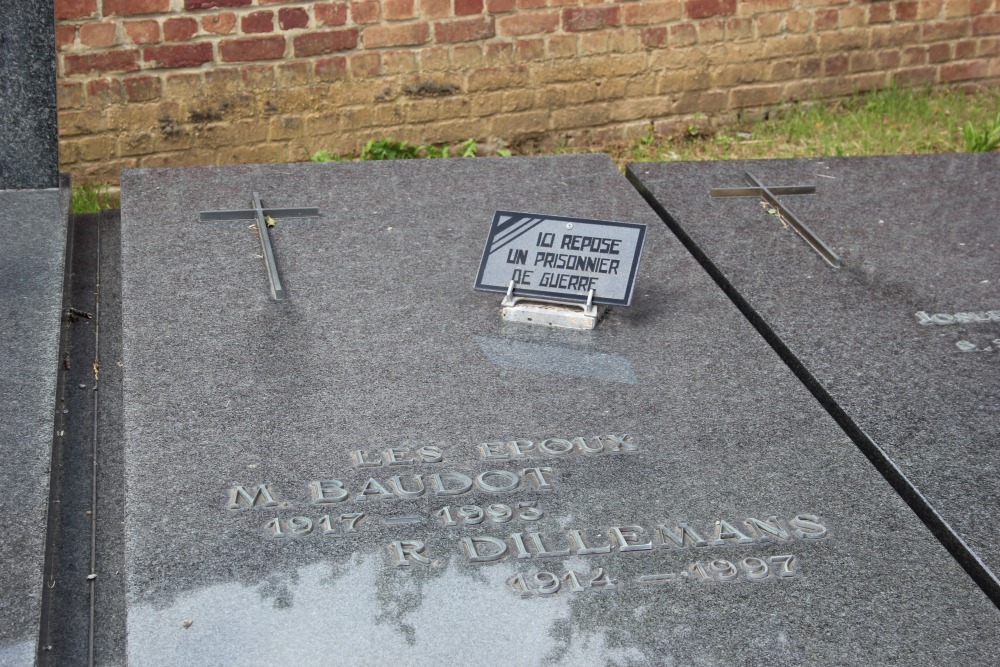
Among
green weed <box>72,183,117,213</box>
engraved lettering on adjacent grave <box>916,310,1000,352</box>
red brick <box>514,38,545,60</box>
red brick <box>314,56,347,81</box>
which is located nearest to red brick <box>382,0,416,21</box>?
red brick <box>314,56,347,81</box>

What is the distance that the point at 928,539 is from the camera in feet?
5.90

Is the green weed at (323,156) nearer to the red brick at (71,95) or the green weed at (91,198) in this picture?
the green weed at (91,198)

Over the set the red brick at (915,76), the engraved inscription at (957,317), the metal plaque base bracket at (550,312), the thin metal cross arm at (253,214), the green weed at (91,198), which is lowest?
the engraved inscription at (957,317)

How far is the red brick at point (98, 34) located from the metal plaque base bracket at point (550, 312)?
2264 mm

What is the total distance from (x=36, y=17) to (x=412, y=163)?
1.10 meters

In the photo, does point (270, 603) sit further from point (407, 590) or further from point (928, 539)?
point (928, 539)

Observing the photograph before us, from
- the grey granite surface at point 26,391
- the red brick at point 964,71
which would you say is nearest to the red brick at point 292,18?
the grey granite surface at point 26,391

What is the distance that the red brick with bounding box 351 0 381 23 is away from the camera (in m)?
4.24

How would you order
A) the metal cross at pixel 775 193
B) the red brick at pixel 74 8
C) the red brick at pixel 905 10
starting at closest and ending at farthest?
1. the metal cross at pixel 775 193
2. the red brick at pixel 74 8
3. the red brick at pixel 905 10

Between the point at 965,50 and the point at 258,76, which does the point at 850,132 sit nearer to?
the point at 965,50

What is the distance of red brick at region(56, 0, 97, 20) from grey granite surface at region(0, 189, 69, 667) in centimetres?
108

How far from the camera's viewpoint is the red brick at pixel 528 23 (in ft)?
14.8

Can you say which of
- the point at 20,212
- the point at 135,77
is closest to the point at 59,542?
the point at 20,212

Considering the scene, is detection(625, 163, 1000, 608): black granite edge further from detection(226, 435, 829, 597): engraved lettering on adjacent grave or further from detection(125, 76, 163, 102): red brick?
detection(125, 76, 163, 102): red brick
